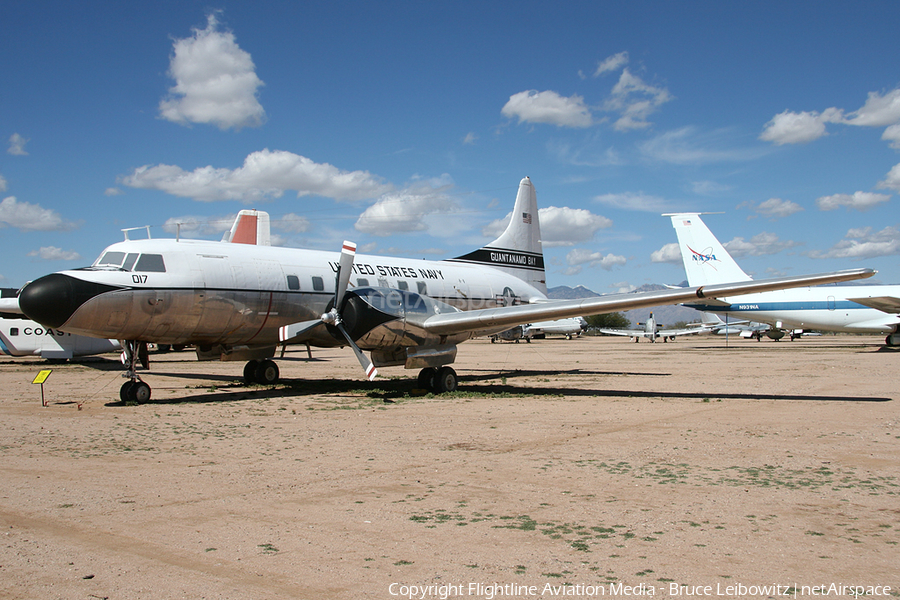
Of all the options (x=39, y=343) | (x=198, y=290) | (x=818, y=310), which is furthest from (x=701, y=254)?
(x=39, y=343)

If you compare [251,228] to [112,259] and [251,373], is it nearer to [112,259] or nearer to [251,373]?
[251,373]

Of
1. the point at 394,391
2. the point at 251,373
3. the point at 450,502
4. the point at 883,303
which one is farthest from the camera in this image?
the point at 883,303

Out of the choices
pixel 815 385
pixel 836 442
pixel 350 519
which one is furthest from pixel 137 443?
pixel 815 385

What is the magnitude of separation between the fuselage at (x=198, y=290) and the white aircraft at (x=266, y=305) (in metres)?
0.02

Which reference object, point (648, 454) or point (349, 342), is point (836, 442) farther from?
point (349, 342)

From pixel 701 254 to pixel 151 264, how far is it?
127 feet

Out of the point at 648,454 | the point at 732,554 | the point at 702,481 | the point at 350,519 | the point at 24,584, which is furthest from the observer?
the point at 648,454

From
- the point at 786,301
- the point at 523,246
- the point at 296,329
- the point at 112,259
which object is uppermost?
the point at 523,246

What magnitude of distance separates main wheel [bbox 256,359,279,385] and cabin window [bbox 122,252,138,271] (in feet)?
19.0

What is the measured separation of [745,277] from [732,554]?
4443cm

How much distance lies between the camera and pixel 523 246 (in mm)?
24594

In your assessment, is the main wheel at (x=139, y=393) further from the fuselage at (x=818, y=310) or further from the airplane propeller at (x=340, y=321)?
the fuselage at (x=818, y=310)

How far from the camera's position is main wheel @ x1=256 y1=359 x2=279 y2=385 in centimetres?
1859

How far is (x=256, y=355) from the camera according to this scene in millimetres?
17438
